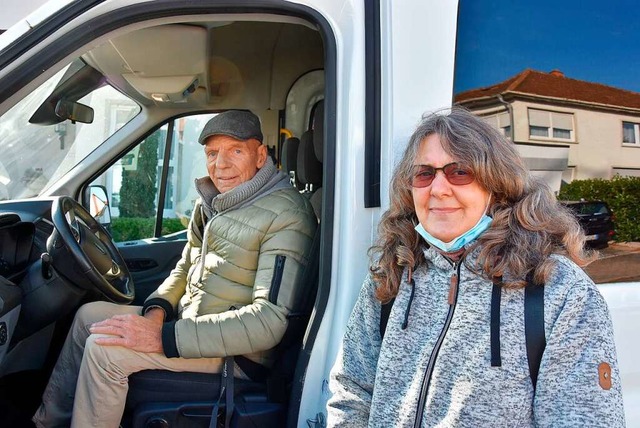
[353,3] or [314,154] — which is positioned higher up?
[353,3]

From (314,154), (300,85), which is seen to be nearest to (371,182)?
(314,154)

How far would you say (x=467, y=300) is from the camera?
131 centimetres

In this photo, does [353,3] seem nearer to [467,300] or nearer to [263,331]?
[467,300]

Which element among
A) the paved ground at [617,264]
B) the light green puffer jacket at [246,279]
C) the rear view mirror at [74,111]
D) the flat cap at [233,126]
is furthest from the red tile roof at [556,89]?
the rear view mirror at [74,111]

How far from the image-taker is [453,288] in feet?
4.40

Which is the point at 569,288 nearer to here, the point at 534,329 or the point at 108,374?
the point at 534,329

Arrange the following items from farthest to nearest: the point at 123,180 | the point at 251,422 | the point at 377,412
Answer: the point at 123,180 < the point at 251,422 < the point at 377,412

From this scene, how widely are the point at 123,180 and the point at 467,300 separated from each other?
2575 millimetres

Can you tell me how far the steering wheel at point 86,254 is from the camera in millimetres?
2133

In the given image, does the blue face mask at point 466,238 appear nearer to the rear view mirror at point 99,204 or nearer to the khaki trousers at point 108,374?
the khaki trousers at point 108,374

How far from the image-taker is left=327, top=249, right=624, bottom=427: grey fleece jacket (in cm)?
120

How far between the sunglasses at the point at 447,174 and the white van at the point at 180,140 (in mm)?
181

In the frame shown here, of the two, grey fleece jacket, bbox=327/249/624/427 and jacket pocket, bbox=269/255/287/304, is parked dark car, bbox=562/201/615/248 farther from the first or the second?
jacket pocket, bbox=269/255/287/304

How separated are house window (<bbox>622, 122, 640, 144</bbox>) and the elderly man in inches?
38.8
